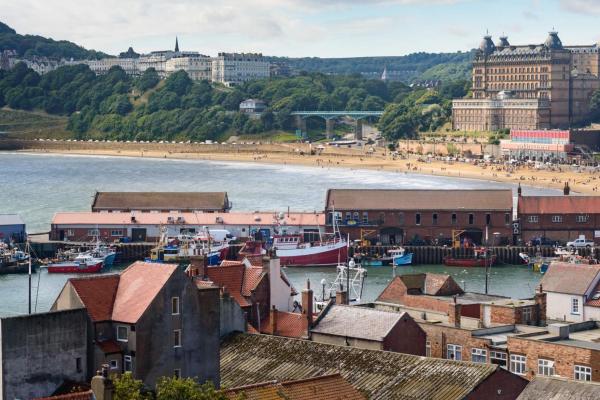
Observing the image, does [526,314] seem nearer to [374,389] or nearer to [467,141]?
[374,389]

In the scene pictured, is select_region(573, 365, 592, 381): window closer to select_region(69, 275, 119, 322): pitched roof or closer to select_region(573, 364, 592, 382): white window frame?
select_region(573, 364, 592, 382): white window frame

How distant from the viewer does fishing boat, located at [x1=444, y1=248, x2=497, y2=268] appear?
82.9m

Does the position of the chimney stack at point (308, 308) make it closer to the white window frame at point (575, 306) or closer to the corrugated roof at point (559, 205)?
the white window frame at point (575, 306)

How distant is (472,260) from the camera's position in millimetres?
83562

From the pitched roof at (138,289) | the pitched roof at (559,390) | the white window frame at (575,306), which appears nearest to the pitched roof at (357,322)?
the pitched roof at (138,289)

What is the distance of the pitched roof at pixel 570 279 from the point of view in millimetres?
46375

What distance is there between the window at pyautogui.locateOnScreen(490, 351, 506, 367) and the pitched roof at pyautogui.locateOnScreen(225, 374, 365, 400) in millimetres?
10130

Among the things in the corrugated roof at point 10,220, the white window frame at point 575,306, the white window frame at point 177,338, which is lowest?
the corrugated roof at point 10,220

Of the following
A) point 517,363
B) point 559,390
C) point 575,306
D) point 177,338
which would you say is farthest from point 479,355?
point 177,338

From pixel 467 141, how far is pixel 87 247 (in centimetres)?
11050

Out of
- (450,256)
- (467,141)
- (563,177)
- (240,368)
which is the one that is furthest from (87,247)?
(467,141)

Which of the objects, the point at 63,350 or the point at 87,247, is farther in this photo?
the point at 87,247

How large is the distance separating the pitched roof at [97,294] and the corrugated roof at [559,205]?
59.1 meters

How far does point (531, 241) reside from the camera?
283 feet
